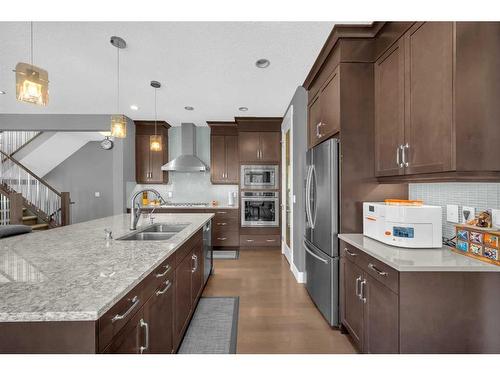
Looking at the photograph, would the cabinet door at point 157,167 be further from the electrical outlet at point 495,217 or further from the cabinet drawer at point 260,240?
the electrical outlet at point 495,217

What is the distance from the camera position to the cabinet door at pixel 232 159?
5246 millimetres

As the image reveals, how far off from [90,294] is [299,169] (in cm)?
290

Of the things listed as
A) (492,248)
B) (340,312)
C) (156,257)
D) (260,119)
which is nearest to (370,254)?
(492,248)

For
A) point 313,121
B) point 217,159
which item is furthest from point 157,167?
point 313,121

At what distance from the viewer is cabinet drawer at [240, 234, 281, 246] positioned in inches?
192

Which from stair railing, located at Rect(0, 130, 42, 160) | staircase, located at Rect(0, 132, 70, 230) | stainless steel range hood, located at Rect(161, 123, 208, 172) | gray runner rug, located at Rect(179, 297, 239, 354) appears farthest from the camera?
stair railing, located at Rect(0, 130, 42, 160)

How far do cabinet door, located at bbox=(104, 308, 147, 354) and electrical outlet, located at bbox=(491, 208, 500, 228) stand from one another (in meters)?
2.04

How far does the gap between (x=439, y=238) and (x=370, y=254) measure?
497 mm

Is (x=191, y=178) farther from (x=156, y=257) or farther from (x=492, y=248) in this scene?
(x=492, y=248)

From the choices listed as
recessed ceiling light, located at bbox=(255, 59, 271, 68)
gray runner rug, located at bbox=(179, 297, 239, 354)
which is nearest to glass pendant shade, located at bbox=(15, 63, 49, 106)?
recessed ceiling light, located at bbox=(255, 59, 271, 68)

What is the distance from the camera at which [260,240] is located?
489cm

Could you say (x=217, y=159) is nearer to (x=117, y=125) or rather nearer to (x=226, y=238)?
(x=226, y=238)

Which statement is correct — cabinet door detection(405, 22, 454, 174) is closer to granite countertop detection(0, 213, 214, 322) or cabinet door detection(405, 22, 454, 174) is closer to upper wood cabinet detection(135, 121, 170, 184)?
granite countertop detection(0, 213, 214, 322)

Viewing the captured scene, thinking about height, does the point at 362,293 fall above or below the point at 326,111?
below
